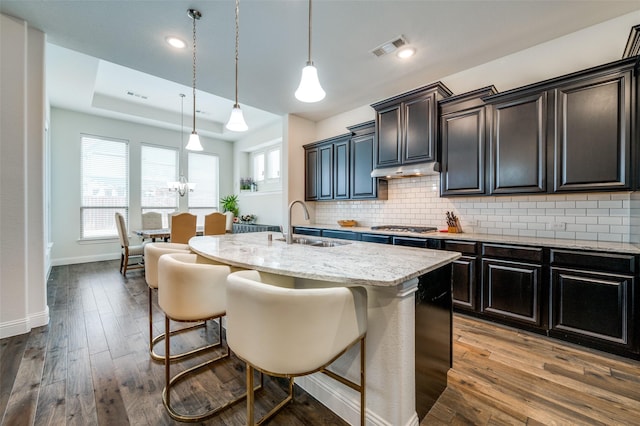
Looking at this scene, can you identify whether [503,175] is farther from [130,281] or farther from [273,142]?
[130,281]

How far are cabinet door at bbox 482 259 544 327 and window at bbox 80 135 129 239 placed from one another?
7.20m

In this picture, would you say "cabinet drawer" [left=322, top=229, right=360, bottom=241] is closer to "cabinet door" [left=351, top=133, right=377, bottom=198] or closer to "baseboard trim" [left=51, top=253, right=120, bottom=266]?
"cabinet door" [left=351, top=133, right=377, bottom=198]

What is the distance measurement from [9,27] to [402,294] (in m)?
4.19

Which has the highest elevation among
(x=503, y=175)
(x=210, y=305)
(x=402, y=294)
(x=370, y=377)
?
(x=503, y=175)

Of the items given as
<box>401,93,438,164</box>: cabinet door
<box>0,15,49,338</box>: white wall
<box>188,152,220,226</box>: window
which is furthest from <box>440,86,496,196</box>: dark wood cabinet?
<box>188,152,220,226</box>: window

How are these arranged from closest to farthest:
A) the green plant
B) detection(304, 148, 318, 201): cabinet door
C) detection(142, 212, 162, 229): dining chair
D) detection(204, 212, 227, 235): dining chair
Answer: detection(204, 212, 227, 235): dining chair
detection(304, 148, 318, 201): cabinet door
detection(142, 212, 162, 229): dining chair
the green plant

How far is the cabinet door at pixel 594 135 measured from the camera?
7.21 ft

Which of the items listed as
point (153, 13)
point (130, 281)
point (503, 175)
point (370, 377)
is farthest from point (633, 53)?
point (130, 281)

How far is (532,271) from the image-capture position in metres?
2.44

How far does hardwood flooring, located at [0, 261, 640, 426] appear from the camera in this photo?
1518mm

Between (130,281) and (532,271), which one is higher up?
(532,271)

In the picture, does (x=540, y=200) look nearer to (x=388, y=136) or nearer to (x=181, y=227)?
(x=388, y=136)

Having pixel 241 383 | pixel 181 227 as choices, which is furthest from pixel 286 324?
pixel 181 227

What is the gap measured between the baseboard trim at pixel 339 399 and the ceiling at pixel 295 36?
2975mm
